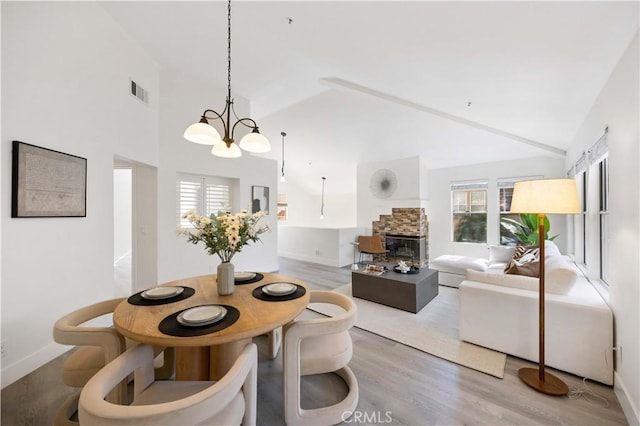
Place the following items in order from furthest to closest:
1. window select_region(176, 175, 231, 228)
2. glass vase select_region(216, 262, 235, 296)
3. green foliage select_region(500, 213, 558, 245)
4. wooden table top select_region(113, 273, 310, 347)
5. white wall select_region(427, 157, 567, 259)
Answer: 1. white wall select_region(427, 157, 567, 259)
2. green foliage select_region(500, 213, 558, 245)
3. window select_region(176, 175, 231, 228)
4. glass vase select_region(216, 262, 235, 296)
5. wooden table top select_region(113, 273, 310, 347)

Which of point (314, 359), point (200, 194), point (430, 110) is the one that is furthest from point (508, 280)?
point (200, 194)

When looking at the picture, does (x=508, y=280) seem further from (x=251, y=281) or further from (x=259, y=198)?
(x=259, y=198)

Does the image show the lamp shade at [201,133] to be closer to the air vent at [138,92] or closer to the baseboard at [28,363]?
the air vent at [138,92]

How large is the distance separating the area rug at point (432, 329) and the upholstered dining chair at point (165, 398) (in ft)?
5.87

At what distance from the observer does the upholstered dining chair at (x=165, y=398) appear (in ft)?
2.76

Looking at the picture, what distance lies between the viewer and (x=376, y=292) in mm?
3506

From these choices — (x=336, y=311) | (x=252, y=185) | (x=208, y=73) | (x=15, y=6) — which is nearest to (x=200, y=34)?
(x=208, y=73)

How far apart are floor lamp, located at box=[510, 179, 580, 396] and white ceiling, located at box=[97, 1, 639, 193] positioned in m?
1.01

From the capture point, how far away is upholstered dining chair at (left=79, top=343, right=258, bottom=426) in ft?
2.76

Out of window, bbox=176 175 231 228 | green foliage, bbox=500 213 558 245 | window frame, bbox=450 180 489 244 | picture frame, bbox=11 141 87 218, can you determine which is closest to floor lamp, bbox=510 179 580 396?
green foliage, bbox=500 213 558 245

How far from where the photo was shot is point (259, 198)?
4984 mm

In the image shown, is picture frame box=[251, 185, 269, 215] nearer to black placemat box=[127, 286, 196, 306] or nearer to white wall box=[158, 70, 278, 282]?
white wall box=[158, 70, 278, 282]

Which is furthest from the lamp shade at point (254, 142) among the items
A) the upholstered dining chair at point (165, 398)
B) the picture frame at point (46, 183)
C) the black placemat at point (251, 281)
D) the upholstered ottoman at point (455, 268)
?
the upholstered ottoman at point (455, 268)

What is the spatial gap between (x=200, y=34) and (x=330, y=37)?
5.14ft
